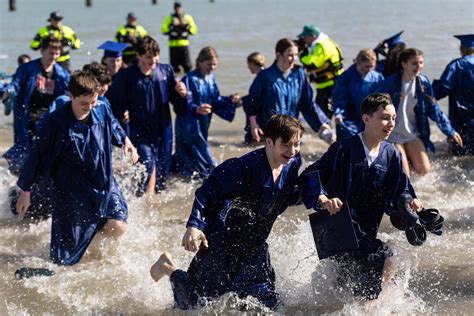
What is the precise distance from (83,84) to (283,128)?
1730mm

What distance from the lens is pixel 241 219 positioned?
4875mm

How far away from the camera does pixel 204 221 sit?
4730 millimetres

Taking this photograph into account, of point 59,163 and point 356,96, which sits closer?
point 59,163

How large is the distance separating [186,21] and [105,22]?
15125 mm

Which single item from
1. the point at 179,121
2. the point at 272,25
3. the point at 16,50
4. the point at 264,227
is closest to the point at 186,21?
the point at 16,50

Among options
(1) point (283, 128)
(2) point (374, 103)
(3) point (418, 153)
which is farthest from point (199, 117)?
(1) point (283, 128)

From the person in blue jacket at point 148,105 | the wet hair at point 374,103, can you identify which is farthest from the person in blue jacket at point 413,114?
the wet hair at point 374,103

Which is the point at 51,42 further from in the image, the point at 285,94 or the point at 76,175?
the point at 285,94

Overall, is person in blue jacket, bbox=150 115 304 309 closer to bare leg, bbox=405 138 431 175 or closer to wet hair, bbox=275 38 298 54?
wet hair, bbox=275 38 298 54

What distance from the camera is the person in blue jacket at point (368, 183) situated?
504 centimetres

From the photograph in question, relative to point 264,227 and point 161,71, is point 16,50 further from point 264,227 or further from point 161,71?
point 264,227

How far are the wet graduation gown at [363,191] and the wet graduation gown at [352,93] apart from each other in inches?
135

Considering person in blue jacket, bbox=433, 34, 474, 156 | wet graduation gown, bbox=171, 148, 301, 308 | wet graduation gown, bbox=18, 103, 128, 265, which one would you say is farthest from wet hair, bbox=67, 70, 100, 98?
person in blue jacket, bbox=433, 34, 474, 156

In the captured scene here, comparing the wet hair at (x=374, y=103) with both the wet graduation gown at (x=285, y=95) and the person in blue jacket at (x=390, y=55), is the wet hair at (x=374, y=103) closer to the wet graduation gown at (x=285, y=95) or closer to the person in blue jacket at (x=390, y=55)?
the wet graduation gown at (x=285, y=95)
